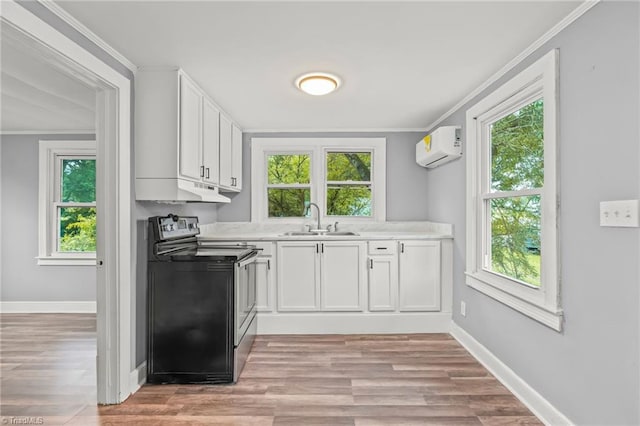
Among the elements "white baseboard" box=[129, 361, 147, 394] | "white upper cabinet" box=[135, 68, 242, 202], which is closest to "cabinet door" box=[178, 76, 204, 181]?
"white upper cabinet" box=[135, 68, 242, 202]

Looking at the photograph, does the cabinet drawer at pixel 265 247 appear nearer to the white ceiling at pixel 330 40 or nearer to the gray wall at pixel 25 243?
the white ceiling at pixel 330 40

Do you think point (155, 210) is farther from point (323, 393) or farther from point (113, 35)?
point (323, 393)

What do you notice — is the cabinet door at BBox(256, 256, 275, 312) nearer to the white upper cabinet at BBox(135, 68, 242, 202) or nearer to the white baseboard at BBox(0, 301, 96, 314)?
the white upper cabinet at BBox(135, 68, 242, 202)

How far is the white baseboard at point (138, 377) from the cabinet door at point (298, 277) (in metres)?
1.36

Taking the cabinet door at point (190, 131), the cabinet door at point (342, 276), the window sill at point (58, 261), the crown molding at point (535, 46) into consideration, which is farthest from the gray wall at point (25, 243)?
the crown molding at point (535, 46)

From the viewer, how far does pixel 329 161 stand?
4430 millimetres

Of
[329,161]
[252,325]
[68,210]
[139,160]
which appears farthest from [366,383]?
[68,210]

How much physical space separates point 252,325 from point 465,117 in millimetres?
2708

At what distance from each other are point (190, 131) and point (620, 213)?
2631mm

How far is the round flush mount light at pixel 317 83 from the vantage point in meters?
2.63

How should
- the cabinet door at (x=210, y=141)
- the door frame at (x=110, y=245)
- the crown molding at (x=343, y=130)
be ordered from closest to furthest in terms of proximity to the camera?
the door frame at (x=110, y=245), the cabinet door at (x=210, y=141), the crown molding at (x=343, y=130)

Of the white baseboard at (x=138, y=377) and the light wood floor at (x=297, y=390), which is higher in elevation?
the white baseboard at (x=138, y=377)

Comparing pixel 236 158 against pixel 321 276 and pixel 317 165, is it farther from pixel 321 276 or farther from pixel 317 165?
pixel 321 276

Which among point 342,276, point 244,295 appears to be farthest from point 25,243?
point 342,276
